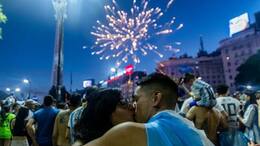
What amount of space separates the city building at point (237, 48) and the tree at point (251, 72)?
27.2m

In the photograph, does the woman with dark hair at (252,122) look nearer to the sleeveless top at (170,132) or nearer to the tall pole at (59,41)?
the sleeveless top at (170,132)

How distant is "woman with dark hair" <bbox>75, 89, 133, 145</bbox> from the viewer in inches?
97.1

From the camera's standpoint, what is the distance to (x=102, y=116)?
8.18 feet

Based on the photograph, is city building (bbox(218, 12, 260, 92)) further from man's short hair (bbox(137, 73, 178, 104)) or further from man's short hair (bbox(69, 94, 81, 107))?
man's short hair (bbox(137, 73, 178, 104))

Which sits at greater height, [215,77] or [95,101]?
[215,77]

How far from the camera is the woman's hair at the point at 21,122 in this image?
852 centimetres

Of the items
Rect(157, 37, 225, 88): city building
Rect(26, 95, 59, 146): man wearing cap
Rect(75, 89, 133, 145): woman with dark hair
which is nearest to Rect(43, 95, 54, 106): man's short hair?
Rect(26, 95, 59, 146): man wearing cap

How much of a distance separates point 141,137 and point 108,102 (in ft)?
2.90

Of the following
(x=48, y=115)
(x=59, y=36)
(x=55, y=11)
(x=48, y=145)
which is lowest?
(x=48, y=145)

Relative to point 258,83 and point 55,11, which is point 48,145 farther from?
point 258,83

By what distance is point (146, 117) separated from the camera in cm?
216

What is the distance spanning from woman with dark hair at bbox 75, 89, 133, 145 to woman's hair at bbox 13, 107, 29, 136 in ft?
21.1

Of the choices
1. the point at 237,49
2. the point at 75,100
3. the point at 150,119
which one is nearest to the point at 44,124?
the point at 75,100

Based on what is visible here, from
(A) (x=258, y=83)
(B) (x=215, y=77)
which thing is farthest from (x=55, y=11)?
(B) (x=215, y=77)
